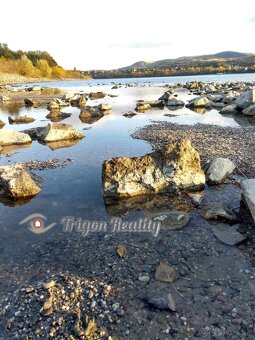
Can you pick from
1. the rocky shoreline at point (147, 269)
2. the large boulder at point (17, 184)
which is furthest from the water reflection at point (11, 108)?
the rocky shoreline at point (147, 269)

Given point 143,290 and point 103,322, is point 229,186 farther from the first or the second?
point 103,322

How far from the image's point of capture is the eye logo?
35.1 ft

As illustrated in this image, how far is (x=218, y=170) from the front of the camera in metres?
14.1

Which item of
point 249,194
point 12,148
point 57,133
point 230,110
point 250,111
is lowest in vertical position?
point 230,110

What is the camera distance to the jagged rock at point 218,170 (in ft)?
46.0

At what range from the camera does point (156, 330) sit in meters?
6.54

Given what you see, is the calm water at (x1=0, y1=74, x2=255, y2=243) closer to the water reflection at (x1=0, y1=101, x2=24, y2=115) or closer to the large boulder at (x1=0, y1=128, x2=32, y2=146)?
the large boulder at (x1=0, y1=128, x2=32, y2=146)

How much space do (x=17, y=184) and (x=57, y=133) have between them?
11511 mm

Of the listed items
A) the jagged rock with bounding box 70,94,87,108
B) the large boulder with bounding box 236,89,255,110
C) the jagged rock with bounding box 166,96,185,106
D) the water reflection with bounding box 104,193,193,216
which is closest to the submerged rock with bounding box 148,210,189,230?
the water reflection with bounding box 104,193,193,216

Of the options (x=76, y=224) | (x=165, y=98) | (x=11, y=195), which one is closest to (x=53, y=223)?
(x=76, y=224)

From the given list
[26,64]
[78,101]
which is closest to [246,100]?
[78,101]

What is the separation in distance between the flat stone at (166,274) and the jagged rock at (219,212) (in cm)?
315

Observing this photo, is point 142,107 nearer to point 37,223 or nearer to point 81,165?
point 81,165

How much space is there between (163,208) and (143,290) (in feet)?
15.4
